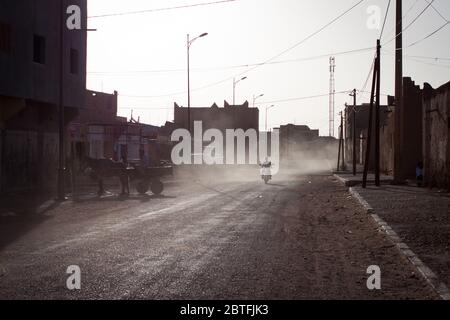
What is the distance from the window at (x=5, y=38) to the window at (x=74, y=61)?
7.09m

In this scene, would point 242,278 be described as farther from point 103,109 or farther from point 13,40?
point 103,109

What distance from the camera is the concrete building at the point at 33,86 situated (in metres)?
24.3

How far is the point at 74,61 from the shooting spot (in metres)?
31.4

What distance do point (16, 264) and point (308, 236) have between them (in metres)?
6.25

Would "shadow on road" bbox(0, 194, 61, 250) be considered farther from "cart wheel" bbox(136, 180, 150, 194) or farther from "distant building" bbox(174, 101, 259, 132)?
"distant building" bbox(174, 101, 259, 132)

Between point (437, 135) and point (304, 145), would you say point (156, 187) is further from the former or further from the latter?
point (304, 145)

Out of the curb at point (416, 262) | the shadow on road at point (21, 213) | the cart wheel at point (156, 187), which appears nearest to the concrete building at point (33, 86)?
the shadow on road at point (21, 213)

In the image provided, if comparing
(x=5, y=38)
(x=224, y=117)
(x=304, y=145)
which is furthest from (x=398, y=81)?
(x=304, y=145)

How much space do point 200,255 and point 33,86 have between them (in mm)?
18779

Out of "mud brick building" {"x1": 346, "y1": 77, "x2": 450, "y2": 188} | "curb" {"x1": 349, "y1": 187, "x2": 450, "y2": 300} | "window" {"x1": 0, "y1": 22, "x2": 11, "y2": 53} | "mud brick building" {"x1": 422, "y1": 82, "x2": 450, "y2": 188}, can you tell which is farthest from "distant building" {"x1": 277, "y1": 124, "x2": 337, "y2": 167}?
"curb" {"x1": 349, "y1": 187, "x2": 450, "y2": 300}

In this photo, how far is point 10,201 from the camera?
2172 cm

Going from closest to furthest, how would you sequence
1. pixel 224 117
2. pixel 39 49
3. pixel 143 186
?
pixel 143 186 < pixel 39 49 < pixel 224 117

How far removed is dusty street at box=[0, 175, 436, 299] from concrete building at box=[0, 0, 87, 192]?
8.63 metres
